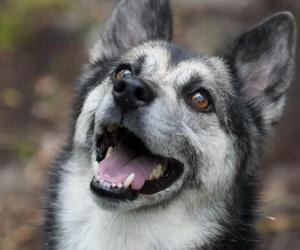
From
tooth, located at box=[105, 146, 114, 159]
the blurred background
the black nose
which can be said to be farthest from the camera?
the blurred background

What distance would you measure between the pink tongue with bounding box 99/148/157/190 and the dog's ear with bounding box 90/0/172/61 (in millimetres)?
1134

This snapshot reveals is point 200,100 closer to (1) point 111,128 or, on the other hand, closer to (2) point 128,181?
(1) point 111,128

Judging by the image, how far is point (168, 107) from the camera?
453 cm

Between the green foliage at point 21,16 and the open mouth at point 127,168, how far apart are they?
578cm

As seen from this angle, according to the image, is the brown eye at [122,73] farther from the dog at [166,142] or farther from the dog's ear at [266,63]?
the dog's ear at [266,63]

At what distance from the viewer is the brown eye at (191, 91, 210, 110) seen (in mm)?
4793

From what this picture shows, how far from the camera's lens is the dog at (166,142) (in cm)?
446

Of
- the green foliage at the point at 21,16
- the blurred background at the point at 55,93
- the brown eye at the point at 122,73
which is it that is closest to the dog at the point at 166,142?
the brown eye at the point at 122,73

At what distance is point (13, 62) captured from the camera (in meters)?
9.83

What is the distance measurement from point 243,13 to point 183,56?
5833mm

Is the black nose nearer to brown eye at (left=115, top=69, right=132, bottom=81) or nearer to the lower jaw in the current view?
the lower jaw

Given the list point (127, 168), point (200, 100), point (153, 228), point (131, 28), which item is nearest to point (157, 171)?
point (127, 168)

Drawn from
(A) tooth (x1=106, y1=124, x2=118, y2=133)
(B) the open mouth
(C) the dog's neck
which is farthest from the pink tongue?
(C) the dog's neck

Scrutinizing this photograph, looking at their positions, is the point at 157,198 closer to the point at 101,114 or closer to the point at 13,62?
the point at 101,114
